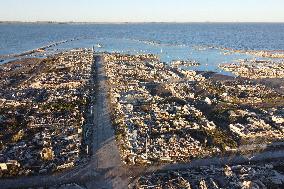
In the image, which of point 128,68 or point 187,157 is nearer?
point 187,157

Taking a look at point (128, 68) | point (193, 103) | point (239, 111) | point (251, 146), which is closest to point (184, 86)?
point (193, 103)

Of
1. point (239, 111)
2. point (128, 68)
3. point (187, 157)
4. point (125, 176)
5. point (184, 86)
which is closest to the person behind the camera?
point (125, 176)

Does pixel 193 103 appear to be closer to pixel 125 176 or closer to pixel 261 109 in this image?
pixel 261 109

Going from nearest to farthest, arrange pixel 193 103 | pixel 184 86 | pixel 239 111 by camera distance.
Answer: pixel 239 111 < pixel 193 103 < pixel 184 86

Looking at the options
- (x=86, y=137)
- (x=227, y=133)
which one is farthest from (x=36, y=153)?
(x=227, y=133)

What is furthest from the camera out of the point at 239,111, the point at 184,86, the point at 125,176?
the point at 184,86

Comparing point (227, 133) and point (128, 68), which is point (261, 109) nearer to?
point (227, 133)

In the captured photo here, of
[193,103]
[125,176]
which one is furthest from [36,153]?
[193,103]

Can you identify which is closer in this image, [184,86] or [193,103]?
[193,103]

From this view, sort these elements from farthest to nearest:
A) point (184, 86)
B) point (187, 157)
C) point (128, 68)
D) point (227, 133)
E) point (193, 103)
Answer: point (128, 68) < point (184, 86) < point (193, 103) < point (227, 133) < point (187, 157)
